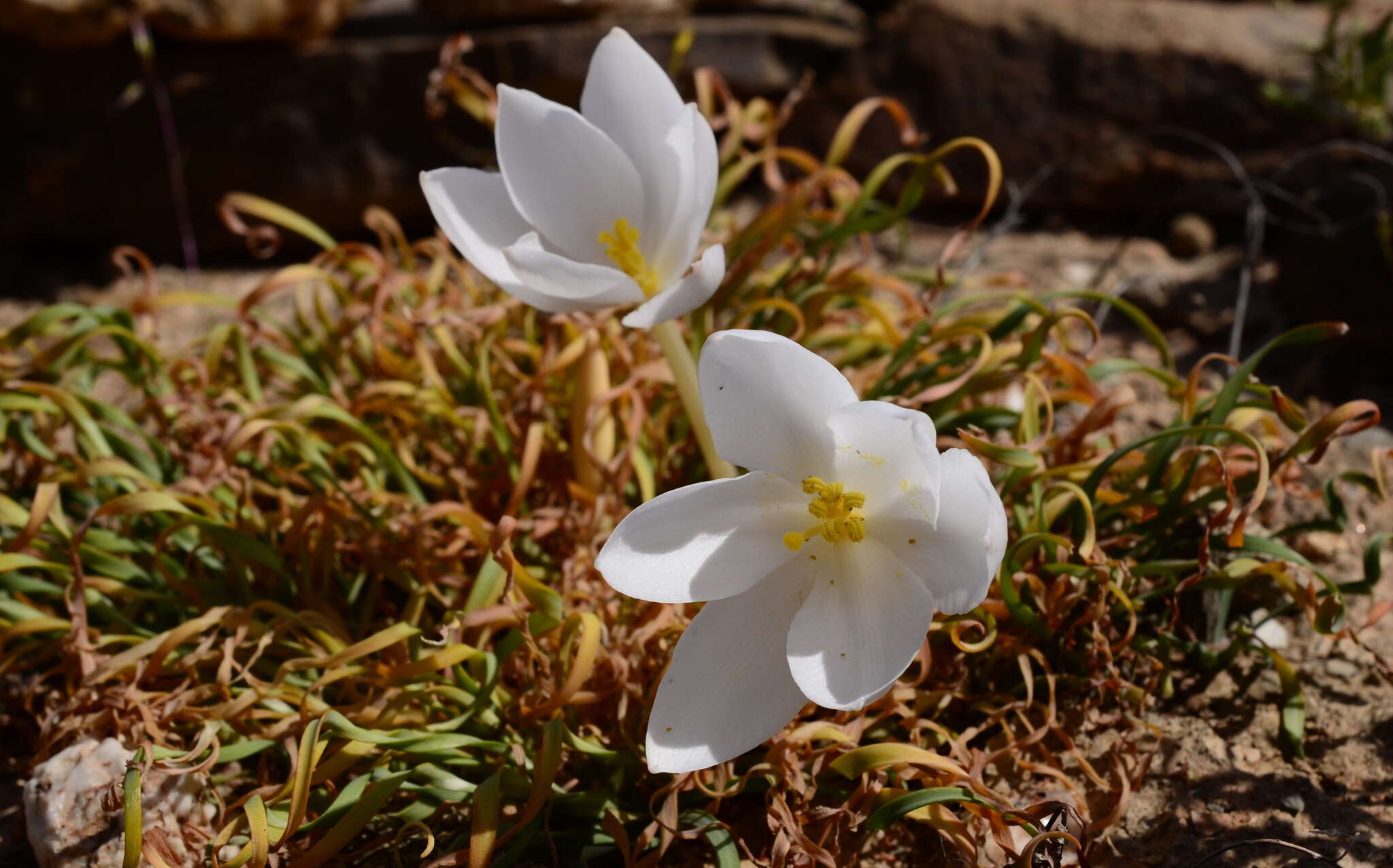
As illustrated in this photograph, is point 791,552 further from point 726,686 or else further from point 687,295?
point 687,295

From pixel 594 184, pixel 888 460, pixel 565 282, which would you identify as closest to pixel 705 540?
pixel 888 460

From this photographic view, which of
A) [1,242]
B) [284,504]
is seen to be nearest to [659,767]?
[284,504]

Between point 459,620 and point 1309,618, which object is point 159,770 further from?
point 1309,618

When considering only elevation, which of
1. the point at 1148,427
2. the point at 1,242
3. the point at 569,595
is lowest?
the point at 1,242

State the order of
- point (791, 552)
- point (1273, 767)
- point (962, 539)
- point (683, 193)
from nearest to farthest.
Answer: point (962, 539), point (791, 552), point (683, 193), point (1273, 767)

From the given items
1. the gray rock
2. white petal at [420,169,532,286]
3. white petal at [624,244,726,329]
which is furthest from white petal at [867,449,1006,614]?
the gray rock
